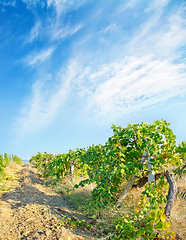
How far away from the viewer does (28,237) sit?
9.95 ft

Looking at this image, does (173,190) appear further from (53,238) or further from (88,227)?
(53,238)

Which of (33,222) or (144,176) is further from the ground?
(144,176)

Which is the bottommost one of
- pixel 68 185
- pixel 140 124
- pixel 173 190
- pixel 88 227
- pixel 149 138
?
pixel 88 227

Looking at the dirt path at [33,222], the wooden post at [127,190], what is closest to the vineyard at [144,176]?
the wooden post at [127,190]

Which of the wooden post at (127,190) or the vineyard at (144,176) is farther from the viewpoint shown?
the wooden post at (127,190)

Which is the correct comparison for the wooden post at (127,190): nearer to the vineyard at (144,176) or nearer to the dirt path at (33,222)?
the vineyard at (144,176)

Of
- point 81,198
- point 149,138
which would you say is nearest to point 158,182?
point 149,138

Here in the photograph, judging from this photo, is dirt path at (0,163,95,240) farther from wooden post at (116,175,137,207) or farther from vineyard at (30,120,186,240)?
wooden post at (116,175,137,207)

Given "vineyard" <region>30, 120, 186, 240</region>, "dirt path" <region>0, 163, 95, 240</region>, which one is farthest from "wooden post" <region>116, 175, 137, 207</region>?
"dirt path" <region>0, 163, 95, 240</region>

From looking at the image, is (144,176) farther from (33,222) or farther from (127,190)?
(33,222)

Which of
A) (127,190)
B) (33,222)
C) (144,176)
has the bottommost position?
(33,222)

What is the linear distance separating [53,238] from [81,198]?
2.77m

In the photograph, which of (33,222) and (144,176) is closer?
(33,222)

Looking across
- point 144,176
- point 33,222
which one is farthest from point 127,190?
point 33,222
